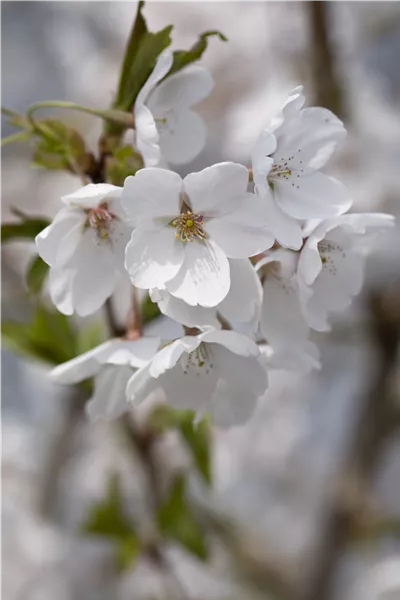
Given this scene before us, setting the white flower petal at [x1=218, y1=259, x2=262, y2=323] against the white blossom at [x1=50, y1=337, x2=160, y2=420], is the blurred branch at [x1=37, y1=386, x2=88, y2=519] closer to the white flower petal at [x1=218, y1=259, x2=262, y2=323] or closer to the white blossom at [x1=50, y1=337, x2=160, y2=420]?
the white blossom at [x1=50, y1=337, x2=160, y2=420]

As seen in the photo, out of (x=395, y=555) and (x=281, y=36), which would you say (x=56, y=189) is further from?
(x=395, y=555)

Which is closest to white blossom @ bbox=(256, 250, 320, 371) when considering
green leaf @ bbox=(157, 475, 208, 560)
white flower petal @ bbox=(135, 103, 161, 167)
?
white flower petal @ bbox=(135, 103, 161, 167)

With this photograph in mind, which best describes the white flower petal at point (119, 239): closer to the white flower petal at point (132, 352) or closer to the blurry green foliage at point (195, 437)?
the white flower petal at point (132, 352)

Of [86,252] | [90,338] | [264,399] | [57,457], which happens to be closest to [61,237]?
[86,252]

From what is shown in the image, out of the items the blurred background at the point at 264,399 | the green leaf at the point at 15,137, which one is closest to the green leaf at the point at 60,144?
the green leaf at the point at 15,137

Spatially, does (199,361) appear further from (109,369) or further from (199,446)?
(199,446)

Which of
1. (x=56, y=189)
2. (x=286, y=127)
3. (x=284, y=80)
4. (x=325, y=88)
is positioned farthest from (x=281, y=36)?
A: (x=286, y=127)

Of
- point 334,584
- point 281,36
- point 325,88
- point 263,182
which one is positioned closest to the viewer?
point 263,182
